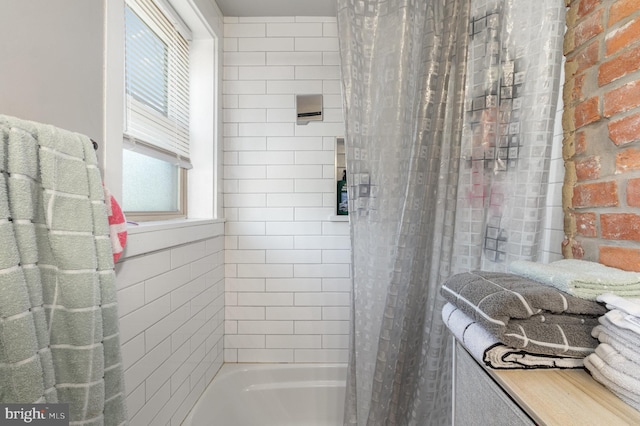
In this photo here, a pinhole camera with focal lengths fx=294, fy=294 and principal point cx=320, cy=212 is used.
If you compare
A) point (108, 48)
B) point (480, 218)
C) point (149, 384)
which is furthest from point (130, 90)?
point (480, 218)

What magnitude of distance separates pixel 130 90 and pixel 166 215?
62 cm

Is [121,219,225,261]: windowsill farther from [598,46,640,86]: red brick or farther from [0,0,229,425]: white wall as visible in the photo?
[598,46,640,86]: red brick

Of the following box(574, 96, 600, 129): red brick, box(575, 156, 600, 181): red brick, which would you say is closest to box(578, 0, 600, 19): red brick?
box(574, 96, 600, 129): red brick

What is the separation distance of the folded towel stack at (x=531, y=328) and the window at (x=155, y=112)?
4.23 ft

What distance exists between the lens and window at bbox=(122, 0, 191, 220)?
122 centimetres

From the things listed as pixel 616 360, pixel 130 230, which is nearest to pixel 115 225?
pixel 130 230

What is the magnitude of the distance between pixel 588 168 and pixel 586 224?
17 centimetres

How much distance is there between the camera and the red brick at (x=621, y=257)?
0.76m

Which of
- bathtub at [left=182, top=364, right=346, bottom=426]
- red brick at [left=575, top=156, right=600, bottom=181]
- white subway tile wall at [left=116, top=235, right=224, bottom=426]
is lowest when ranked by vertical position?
bathtub at [left=182, top=364, right=346, bottom=426]

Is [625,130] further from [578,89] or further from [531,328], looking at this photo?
[531,328]

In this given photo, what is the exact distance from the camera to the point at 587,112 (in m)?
0.90

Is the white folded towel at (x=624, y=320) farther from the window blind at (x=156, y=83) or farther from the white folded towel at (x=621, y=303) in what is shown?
the window blind at (x=156, y=83)

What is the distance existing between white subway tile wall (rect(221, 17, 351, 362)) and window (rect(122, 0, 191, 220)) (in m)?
Answer: 0.29

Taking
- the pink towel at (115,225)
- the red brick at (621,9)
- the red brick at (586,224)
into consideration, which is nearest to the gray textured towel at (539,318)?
the red brick at (586,224)
